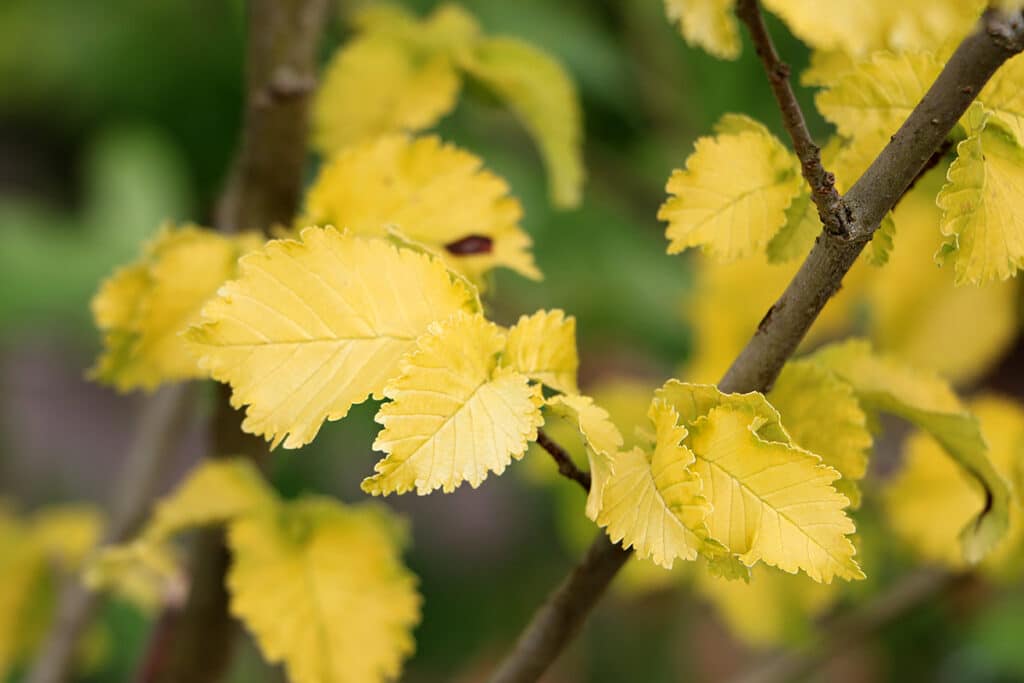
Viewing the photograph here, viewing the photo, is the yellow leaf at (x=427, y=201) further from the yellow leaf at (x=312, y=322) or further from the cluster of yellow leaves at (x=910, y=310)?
the cluster of yellow leaves at (x=910, y=310)

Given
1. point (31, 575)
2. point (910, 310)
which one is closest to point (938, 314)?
point (910, 310)

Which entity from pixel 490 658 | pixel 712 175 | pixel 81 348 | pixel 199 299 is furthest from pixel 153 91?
pixel 712 175

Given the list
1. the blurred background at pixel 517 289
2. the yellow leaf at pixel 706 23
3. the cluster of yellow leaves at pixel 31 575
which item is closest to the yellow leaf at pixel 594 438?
the yellow leaf at pixel 706 23

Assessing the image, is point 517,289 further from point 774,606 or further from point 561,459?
point 561,459

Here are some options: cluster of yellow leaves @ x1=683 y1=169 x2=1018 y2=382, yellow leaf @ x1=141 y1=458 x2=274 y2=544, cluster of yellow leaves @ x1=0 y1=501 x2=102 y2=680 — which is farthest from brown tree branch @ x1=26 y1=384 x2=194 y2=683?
cluster of yellow leaves @ x1=683 y1=169 x2=1018 y2=382

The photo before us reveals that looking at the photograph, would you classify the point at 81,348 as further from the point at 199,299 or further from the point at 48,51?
the point at 199,299
